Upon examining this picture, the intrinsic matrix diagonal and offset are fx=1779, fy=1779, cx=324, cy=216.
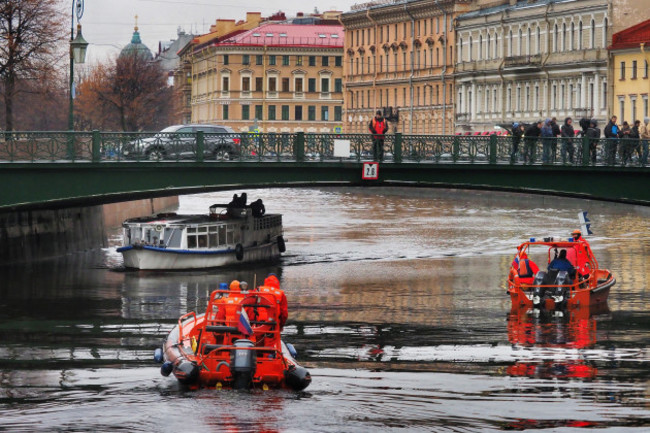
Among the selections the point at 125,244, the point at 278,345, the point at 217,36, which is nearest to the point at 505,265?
the point at 125,244

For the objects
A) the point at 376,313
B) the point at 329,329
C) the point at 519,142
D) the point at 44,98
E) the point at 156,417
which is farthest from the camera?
the point at 44,98

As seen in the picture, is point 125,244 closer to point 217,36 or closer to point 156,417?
point 156,417

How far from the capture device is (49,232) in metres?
63.4

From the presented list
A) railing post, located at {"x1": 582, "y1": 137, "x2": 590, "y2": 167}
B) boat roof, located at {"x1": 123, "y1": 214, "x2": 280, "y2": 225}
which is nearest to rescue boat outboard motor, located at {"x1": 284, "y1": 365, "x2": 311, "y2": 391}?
railing post, located at {"x1": 582, "y1": 137, "x2": 590, "y2": 167}

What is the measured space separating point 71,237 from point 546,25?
169 feet

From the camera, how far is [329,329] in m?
Answer: 43.2

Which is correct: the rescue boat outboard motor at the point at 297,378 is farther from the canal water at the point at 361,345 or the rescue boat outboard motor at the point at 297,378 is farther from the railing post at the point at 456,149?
the railing post at the point at 456,149

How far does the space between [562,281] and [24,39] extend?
3104 centimetres

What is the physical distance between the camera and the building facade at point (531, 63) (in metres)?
104

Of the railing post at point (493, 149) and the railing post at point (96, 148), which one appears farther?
the railing post at point (493, 149)

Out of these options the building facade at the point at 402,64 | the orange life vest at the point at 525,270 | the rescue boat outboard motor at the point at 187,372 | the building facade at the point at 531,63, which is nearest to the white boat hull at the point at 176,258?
the orange life vest at the point at 525,270

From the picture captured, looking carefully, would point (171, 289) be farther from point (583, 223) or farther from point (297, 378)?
point (297, 378)

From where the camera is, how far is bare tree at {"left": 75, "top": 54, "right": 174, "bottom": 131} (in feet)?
A: 388

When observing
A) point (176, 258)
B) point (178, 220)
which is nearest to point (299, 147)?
point (176, 258)
